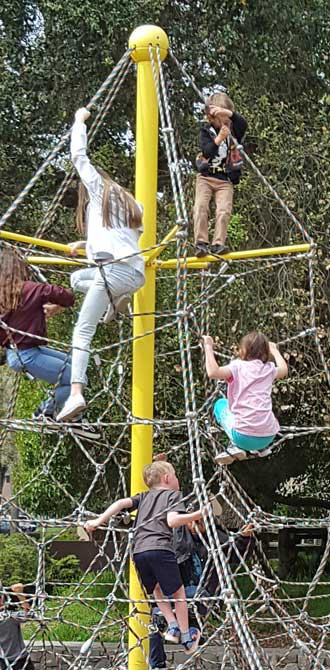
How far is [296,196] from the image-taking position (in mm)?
8758

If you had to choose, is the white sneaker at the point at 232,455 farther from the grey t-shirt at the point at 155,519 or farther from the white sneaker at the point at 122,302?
the white sneaker at the point at 122,302

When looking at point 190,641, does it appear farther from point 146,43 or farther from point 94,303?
point 146,43

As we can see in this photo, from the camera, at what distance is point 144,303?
4.96 metres

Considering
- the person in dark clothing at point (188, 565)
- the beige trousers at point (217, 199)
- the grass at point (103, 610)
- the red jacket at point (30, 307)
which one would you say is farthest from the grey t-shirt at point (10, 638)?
the beige trousers at point (217, 199)

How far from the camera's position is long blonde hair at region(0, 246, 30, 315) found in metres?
4.71

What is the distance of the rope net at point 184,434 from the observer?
4656 mm

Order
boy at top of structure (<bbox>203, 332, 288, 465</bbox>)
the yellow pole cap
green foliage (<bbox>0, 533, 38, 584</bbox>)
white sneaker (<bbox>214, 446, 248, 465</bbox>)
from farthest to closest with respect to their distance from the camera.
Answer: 1. green foliage (<bbox>0, 533, 38, 584</bbox>)
2. the yellow pole cap
3. white sneaker (<bbox>214, 446, 248, 465</bbox>)
4. boy at top of structure (<bbox>203, 332, 288, 465</bbox>)

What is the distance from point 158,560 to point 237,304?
426 centimetres

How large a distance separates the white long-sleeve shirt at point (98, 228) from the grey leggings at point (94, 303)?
5 centimetres

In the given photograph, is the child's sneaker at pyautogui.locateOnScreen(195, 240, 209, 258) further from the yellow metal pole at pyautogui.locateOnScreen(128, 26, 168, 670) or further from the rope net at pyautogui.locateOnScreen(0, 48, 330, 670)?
the yellow metal pole at pyautogui.locateOnScreen(128, 26, 168, 670)

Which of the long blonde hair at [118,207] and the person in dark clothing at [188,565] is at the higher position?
the long blonde hair at [118,207]

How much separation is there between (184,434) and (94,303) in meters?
5.34

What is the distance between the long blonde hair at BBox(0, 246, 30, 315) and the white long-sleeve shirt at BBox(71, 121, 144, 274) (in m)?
0.33

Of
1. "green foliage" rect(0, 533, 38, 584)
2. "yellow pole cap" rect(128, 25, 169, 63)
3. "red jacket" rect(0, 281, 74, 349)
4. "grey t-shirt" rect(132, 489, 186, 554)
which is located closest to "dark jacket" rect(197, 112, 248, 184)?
"yellow pole cap" rect(128, 25, 169, 63)
